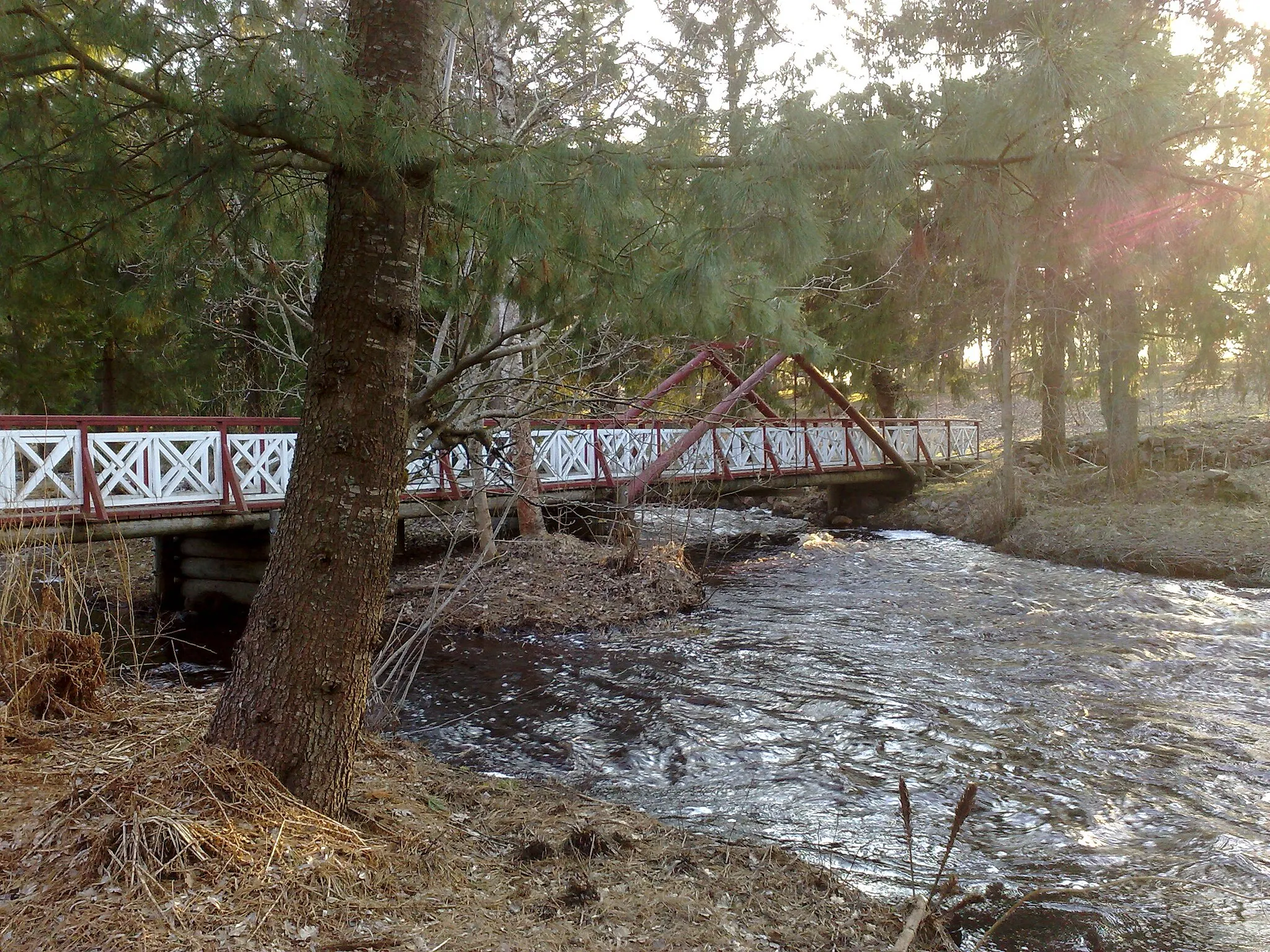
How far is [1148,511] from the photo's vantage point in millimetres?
13164

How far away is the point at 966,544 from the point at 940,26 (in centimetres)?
805

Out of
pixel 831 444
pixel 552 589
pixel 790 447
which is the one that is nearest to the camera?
pixel 552 589

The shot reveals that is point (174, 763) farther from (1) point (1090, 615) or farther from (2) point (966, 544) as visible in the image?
(2) point (966, 544)

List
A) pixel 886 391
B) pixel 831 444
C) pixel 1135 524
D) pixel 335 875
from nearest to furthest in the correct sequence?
pixel 335 875 → pixel 1135 524 → pixel 831 444 → pixel 886 391

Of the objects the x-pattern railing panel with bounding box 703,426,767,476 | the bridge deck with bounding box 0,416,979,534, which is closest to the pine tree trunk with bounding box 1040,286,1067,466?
the bridge deck with bounding box 0,416,979,534

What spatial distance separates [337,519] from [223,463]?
687cm

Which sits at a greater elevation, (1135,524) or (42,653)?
(42,653)

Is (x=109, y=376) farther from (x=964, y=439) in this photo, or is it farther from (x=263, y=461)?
(x=964, y=439)

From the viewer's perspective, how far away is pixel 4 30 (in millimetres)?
3025

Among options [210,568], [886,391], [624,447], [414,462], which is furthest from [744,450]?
[210,568]

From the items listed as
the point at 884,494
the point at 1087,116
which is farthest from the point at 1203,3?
the point at 884,494

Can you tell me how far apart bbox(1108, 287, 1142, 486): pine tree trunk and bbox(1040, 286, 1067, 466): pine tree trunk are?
94 cm

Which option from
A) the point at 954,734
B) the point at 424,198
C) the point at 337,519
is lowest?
the point at 954,734

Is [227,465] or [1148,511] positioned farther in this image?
[1148,511]
